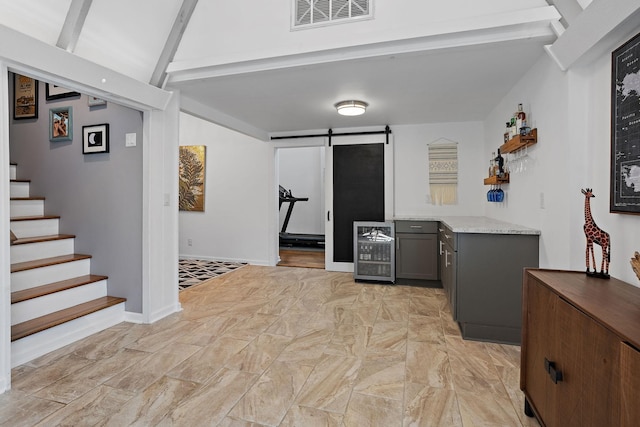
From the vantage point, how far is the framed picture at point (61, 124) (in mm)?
3283

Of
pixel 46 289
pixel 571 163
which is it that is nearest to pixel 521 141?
pixel 571 163

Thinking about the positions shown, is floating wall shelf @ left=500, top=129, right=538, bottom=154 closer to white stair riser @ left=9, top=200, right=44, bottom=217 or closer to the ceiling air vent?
the ceiling air vent

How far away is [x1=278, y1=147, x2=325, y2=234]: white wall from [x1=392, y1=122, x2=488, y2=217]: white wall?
3115 millimetres

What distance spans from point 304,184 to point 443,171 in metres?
3.89

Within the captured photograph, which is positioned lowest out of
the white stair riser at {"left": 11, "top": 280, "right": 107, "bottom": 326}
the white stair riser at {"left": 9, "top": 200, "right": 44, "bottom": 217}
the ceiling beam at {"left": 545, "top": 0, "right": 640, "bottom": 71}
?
the white stair riser at {"left": 11, "top": 280, "right": 107, "bottom": 326}

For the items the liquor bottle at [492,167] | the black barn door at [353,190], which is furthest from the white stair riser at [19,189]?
the liquor bottle at [492,167]

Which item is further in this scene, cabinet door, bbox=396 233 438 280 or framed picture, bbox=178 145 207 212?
framed picture, bbox=178 145 207 212

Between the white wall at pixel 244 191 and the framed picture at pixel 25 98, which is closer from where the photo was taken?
the framed picture at pixel 25 98

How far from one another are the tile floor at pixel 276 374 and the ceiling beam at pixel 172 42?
2.24m

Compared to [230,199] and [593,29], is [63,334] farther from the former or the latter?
[593,29]

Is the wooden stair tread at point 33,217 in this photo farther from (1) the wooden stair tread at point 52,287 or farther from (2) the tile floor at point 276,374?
(2) the tile floor at point 276,374

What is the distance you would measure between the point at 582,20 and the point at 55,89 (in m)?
4.48

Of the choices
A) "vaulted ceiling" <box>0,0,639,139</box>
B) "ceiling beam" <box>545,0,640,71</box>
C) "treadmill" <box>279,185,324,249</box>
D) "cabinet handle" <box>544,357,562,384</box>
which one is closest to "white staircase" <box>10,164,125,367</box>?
"vaulted ceiling" <box>0,0,639,139</box>

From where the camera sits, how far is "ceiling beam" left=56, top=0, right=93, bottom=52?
2.18 metres
